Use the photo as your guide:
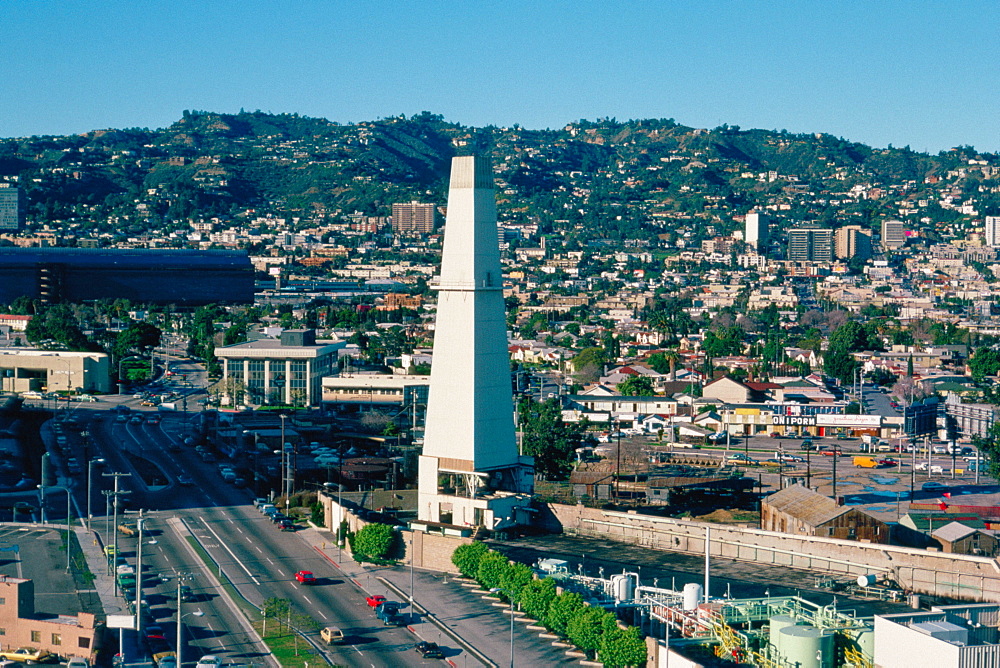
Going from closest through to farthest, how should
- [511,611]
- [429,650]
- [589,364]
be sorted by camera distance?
[429,650]
[511,611]
[589,364]

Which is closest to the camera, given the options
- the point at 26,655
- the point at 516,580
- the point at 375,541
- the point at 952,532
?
the point at 26,655

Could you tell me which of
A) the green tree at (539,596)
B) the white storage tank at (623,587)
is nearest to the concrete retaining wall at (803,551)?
the white storage tank at (623,587)

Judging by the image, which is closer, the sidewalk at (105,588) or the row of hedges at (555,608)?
the row of hedges at (555,608)

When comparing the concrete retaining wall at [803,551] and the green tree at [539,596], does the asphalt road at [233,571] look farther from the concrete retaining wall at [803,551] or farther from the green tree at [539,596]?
the concrete retaining wall at [803,551]

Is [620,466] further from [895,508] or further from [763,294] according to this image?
[763,294]

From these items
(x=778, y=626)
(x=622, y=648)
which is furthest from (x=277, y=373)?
(x=778, y=626)

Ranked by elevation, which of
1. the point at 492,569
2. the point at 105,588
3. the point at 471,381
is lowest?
the point at 105,588

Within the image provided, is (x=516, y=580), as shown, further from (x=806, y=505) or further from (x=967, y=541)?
(x=967, y=541)
